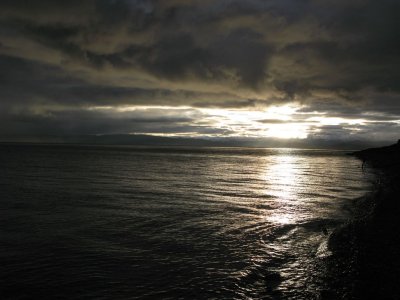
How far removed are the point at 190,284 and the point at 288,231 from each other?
10357 millimetres

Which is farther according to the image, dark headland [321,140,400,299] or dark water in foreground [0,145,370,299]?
dark water in foreground [0,145,370,299]

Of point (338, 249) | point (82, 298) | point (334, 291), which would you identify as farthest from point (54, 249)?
point (338, 249)

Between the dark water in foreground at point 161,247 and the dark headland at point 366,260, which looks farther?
the dark water in foreground at point 161,247

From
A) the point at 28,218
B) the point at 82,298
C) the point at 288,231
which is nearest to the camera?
the point at 82,298

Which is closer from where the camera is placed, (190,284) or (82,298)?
(82,298)

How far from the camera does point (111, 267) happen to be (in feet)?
47.4

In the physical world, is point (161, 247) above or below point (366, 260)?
below

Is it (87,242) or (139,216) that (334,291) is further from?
(139,216)

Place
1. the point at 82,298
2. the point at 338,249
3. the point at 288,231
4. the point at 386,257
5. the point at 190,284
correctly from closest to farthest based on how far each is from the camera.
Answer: the point at 82,298
the point at 190,284
the point at 386,257
the point at 338,249
the point at 288,231

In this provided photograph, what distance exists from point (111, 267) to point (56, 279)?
2.26 m

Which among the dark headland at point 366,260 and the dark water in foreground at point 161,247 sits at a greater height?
the dark headland at point 366,260

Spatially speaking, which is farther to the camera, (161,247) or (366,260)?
(161,247)

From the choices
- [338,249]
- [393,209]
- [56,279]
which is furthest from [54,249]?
[393,209]

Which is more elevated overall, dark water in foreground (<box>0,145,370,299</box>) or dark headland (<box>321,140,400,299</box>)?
dark headland (<box>321,140,400,299</box>)
